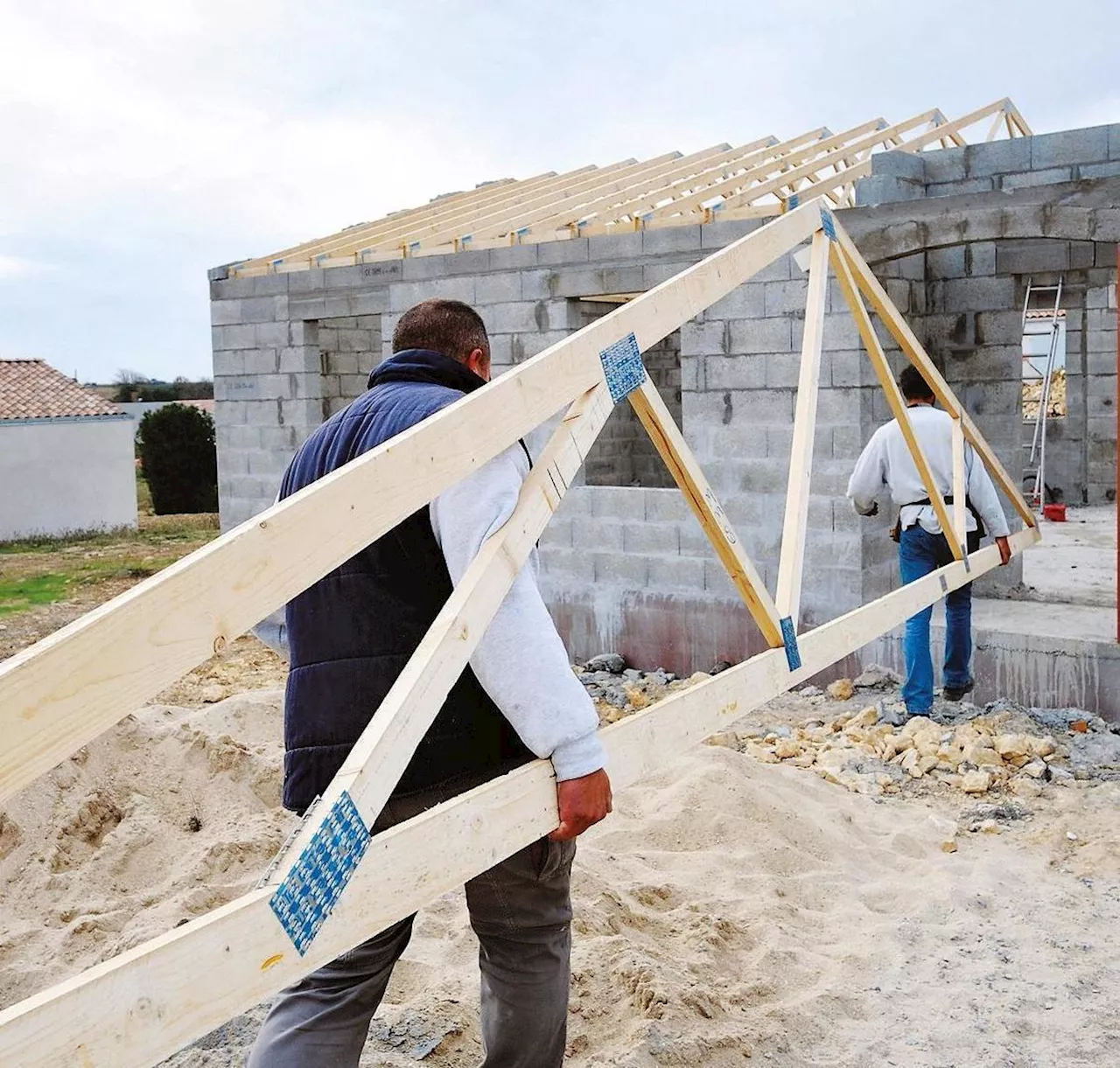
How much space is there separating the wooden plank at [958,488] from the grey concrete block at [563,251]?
3.22 m

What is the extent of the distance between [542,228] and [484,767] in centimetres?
600

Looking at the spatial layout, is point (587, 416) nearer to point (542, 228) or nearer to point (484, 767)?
point (484, 767)

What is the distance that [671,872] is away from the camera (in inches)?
168

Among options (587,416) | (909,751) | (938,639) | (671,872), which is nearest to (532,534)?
(587,416)

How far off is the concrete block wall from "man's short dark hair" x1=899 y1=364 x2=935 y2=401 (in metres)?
1.62

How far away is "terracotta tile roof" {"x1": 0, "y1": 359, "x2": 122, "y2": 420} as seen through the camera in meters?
22.0

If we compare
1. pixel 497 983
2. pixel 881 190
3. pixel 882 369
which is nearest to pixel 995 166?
pixel 881 190

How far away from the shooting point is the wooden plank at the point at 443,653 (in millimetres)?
1853

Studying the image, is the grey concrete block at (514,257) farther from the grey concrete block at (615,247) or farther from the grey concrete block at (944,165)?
the grey concrete block at (944,165)

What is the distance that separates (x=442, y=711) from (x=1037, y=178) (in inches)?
232

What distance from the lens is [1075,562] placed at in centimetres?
904

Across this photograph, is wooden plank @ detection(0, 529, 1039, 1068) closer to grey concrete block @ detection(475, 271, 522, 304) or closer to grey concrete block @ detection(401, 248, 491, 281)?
grey concrete block @ detection(475, 271, 522, 304)

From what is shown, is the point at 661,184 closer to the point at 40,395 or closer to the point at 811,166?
the point at 811,166

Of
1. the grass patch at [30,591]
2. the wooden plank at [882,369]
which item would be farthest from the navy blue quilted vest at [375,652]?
the grass patch at [30,591]
